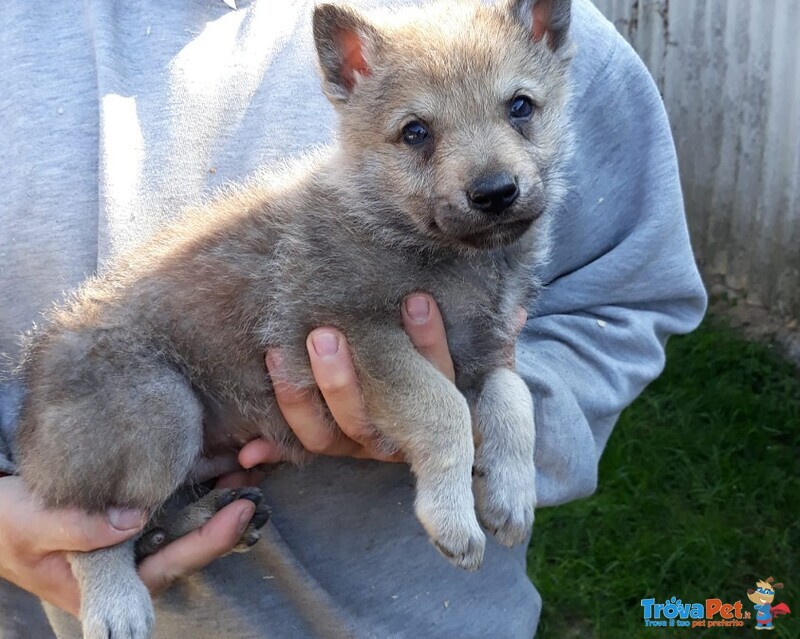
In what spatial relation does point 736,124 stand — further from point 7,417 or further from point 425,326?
point 7,417

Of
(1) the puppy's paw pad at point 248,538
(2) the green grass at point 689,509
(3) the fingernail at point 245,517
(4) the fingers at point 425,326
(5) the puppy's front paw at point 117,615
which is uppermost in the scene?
(4) the fingers at point 425,326

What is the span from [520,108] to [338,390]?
997mm

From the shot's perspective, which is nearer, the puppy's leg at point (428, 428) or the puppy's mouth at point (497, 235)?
the puppy's leg at point (428, 428)

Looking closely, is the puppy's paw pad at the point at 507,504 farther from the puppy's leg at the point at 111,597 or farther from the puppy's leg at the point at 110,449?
the puppy's leg at the point at 111,597

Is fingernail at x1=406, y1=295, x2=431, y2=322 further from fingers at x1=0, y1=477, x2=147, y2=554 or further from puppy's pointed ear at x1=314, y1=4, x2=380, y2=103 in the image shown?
fingers at x1=0, y1=477, x2=147, y2=554

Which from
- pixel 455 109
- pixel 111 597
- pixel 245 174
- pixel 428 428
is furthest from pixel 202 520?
pixel 455 109

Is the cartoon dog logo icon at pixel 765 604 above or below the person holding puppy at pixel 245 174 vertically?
below

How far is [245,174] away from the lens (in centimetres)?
278

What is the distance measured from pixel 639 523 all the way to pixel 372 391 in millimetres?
3081

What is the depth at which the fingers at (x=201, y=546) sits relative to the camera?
2.36 meters

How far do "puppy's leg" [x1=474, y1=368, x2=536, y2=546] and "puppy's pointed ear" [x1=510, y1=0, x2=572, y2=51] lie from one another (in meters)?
1.08

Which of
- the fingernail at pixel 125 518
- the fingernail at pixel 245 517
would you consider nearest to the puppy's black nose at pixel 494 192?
the fingernail at pixel 245 517

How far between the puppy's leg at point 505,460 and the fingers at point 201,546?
64 centimetres

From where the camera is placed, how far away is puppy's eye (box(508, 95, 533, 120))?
8.57ft
